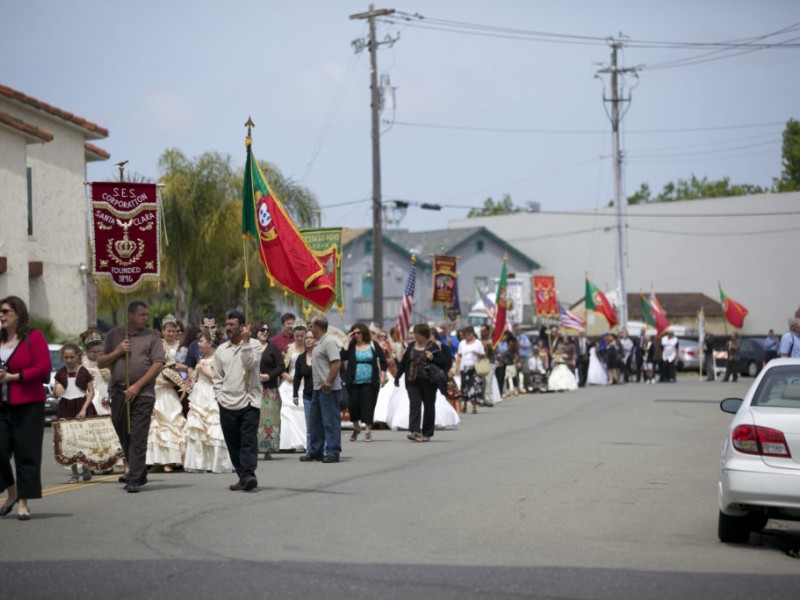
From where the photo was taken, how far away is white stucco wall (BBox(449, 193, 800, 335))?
67188mm

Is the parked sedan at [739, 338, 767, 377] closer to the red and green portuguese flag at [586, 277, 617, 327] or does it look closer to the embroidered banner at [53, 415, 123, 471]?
the red and green portuguese flag at [586, 277, 617, 327]

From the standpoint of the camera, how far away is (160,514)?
35.0 ft

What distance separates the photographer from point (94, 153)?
36.0 metres

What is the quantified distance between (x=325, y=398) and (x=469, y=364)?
13.1 metres

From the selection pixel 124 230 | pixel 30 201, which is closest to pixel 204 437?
pixel 124 230

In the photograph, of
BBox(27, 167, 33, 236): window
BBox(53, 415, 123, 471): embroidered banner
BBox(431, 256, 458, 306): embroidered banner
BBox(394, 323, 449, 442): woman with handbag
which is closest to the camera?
BBox(53, 415, 123, 471): embroidered banner

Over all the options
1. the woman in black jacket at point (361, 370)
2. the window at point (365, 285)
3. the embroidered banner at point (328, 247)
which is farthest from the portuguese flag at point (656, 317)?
the woman in black jacket at point (361, 370)

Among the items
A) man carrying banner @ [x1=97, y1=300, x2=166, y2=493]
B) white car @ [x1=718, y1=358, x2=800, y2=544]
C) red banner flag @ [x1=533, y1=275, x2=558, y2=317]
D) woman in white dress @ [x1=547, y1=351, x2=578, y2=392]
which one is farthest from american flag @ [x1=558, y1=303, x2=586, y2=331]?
white car @ [x1=718, y1=358, x2=800, y2=544]

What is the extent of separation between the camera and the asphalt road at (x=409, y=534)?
24.7 ft

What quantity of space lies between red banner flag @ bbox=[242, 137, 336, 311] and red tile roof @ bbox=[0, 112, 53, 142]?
1258 centimetres

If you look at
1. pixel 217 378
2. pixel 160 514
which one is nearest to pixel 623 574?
pixel 160 514

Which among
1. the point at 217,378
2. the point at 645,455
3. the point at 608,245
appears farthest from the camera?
the point at 608,245

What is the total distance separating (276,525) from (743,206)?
6245 cm

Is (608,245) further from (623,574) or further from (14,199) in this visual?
(623,574)
